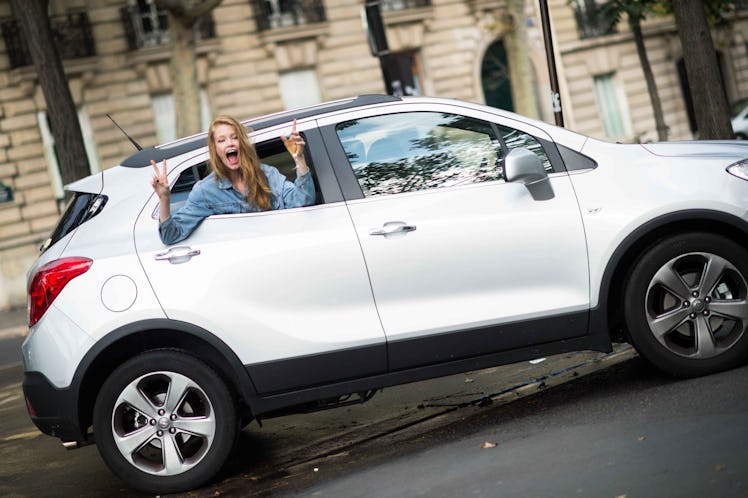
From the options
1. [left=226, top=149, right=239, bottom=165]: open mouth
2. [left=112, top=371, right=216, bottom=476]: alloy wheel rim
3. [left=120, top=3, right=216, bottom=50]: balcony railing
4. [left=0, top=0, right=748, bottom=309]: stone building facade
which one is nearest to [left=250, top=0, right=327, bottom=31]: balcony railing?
[left=0, top=0, right=748, bottom=309]: stone building facade

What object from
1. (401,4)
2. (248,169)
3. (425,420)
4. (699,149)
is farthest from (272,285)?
(401,4)

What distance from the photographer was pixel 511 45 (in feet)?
92.4

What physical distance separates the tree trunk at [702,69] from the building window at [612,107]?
73.5 feet

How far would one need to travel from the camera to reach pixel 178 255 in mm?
5609

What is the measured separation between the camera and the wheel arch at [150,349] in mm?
5555

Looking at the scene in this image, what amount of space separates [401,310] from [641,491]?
171 centimetres

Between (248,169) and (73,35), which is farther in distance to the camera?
(73,35)

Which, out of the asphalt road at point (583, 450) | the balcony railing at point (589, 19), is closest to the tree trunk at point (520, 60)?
the balcony railing at point (589, 19)

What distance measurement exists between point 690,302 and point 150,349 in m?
2.74

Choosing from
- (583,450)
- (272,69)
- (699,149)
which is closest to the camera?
(583,450)

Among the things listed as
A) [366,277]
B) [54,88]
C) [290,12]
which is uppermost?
[290,12]

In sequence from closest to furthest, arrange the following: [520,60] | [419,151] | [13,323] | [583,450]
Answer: [583,450] < [419,151] < [13,323] < [520,60]

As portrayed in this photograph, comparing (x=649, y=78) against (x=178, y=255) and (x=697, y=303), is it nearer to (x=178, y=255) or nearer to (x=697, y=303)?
(x=697, y=303)

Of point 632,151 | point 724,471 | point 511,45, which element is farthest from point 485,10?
point 724,471
